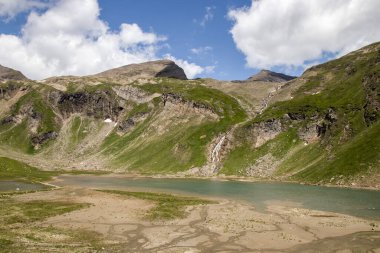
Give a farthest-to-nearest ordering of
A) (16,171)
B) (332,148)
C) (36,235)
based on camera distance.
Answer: (16,171) < (332,148) < (36,235)

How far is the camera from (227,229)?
56.9 metres

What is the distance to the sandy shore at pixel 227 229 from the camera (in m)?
46.9

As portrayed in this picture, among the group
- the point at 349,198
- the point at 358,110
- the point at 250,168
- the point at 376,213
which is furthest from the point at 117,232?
the point at 358,110

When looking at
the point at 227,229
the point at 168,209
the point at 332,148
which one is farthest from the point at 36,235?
the point at 332,148

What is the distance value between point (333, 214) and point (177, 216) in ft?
94.7

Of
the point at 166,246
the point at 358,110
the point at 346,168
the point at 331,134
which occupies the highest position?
the point at 358,110

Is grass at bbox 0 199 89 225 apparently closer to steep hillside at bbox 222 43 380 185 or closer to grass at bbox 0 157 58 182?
grass at bbox 0 157 58 182

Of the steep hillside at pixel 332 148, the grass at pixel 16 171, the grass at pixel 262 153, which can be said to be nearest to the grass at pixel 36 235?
the steep hillside at pixel 332 148

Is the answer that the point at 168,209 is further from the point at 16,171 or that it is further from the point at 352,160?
the point at 16,171

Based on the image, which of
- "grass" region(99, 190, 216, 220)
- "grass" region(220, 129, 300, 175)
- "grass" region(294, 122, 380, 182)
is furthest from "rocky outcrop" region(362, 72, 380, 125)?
"grass" region(99, 190, 216, 220)

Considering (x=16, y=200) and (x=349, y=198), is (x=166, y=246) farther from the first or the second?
(x=349, y=198)

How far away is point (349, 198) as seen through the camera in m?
94.7

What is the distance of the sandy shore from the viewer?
46.9 m

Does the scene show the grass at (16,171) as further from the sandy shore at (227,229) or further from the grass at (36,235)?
the grass at (36,235)
